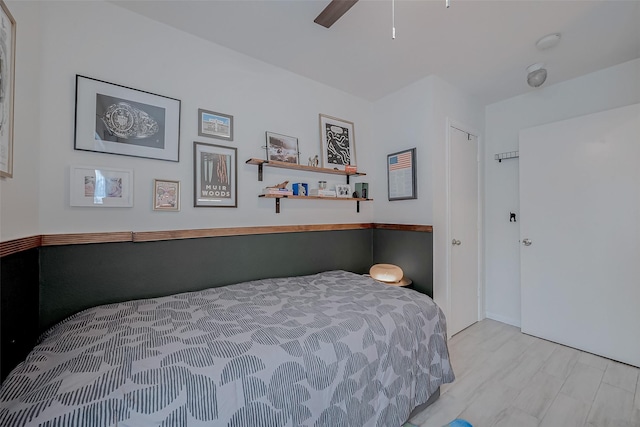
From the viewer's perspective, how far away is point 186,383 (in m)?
0.84

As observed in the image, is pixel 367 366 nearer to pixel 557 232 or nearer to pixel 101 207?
pixel 101 207

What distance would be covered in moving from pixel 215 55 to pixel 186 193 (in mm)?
1093

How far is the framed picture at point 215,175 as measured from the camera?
184cm

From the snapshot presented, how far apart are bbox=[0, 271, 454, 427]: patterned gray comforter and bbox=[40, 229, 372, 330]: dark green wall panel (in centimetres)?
14

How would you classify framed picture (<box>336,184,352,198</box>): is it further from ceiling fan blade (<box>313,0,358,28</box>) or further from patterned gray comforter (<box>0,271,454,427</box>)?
ceiling fan blade (<box>313,0,358,28</box>)

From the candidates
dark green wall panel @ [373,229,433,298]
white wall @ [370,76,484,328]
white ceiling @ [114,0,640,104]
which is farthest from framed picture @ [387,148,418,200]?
white ceiling @ [114,0,640,104]

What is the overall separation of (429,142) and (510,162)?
1.25 meters

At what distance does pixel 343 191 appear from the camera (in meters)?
2.58

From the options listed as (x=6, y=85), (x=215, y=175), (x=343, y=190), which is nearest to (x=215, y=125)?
(x=215, y=175)

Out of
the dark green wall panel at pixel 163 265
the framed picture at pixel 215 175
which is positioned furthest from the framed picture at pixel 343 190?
the framed picture at pixel 215 175

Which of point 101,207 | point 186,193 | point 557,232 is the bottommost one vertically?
point 557,232

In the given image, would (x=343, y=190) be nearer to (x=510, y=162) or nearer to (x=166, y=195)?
(x=166, y=195)

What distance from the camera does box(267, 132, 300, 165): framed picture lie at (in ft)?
7.16

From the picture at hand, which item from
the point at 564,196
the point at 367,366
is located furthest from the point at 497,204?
the point at 367,366
